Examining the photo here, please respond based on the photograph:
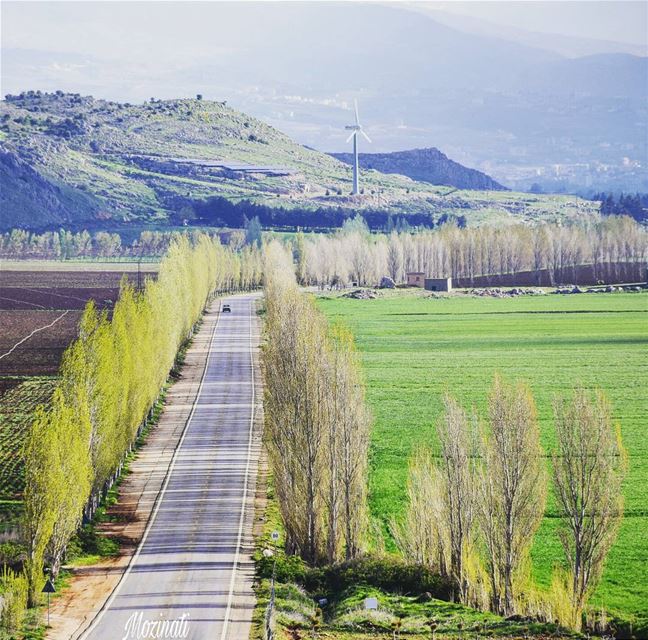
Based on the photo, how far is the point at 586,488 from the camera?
1662 inches

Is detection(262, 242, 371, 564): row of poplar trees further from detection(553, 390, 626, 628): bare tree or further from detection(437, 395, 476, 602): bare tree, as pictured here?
detection(553, 390, 626, 628): bare tree

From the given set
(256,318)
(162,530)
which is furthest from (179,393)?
(256,318)

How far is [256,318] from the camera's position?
509ft

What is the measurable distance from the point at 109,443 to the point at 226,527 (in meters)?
7.47

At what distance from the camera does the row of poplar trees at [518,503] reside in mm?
41156

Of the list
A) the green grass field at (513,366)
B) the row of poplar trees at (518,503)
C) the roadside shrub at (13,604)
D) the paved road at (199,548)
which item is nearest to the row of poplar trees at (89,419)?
the roadside shrub at (13,604)

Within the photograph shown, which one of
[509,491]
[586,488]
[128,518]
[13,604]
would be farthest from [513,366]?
[13,604]

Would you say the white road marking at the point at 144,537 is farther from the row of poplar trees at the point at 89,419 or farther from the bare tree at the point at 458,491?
the bare tree at the point at 458,491

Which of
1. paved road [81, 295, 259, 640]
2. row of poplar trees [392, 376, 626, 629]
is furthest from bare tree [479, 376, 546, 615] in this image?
paved road [81, 295, 259, 640]

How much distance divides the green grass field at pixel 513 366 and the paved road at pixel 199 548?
717 centimetres

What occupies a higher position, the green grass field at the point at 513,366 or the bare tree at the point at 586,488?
the bare tree at the point at 586,488

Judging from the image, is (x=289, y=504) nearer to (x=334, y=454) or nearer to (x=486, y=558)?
(x=334, y=454)

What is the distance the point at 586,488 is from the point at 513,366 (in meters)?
64.3

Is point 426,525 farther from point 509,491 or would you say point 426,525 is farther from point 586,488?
point 586,488
